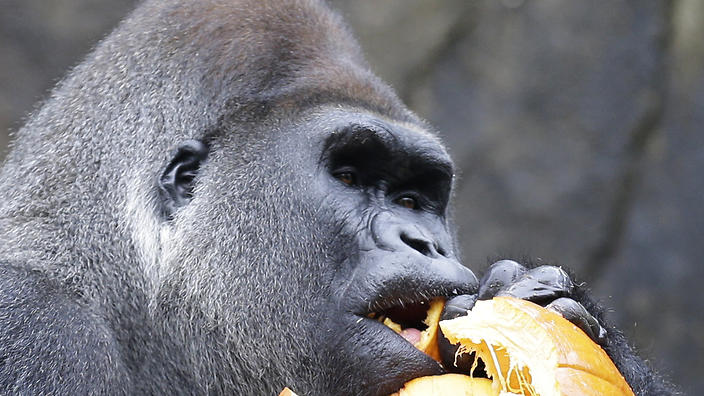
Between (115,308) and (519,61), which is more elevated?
(115,308)

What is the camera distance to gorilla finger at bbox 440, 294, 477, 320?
3.10m

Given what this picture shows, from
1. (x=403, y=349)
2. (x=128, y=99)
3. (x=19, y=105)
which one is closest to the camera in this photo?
(x=403, y=349)

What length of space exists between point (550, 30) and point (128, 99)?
17.0 feet

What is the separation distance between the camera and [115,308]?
3.51 metres

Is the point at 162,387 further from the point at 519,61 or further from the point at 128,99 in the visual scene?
the point at 519,61

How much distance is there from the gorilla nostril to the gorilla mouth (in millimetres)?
203

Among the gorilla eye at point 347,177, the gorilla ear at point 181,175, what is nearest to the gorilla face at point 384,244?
the gorilla eye at point 347,177

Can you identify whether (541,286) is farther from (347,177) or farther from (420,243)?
(347,177)

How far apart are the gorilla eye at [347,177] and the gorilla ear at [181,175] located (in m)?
0.51

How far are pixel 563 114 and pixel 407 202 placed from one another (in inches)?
187

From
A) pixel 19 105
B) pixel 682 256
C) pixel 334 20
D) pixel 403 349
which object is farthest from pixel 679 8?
pixel 403 349

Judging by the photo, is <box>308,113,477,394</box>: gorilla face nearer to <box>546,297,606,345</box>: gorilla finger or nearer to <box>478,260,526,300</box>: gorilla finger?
<box>478,260,526,300</box>: gorilla finger

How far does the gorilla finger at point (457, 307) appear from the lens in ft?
10.2

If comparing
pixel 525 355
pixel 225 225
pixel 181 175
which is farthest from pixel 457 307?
pixel 181 175
